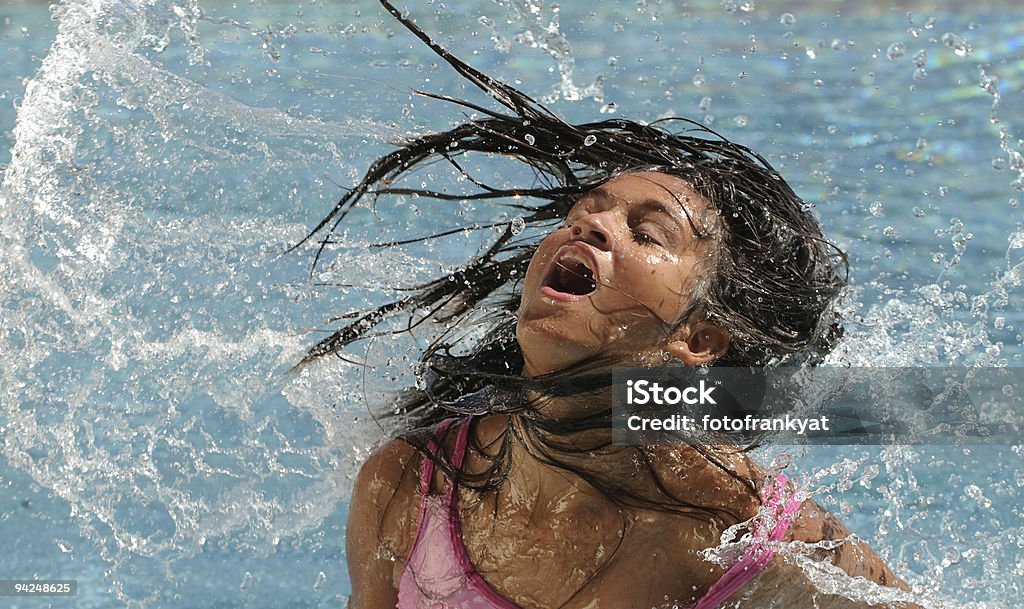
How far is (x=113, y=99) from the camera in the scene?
12.8 feet

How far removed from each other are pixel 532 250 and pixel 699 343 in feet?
1.42

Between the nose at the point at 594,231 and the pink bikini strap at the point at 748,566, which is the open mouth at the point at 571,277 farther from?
the pink bikini strap at the point at 748,566

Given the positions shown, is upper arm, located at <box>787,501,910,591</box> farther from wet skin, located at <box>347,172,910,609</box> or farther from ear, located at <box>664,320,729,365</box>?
ear, located at <box>664,320,729,365</box>

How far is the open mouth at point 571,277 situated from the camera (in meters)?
1.53

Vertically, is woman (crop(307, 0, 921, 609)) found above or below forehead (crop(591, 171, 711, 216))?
below

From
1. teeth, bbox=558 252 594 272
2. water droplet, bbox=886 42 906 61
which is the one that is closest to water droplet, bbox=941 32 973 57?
water droplet, bbox=886 42 906 61

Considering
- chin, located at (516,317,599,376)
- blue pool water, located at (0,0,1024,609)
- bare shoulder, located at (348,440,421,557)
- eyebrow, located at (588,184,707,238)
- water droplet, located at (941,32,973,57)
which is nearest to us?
chin, located at (516,317,599,376)

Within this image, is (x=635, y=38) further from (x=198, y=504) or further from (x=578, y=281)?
(x=578, y=281)

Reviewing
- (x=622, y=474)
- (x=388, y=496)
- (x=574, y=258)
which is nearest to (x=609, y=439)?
(x=622, y=474)

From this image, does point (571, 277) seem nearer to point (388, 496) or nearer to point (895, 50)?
point (388, 496)

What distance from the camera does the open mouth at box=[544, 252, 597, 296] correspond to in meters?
1.53

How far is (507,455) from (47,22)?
388 cm

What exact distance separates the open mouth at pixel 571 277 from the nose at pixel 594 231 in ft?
0.10

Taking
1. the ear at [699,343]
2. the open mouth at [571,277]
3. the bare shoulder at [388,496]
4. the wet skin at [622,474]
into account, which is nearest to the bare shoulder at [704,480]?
the wet skin at [622,474]
